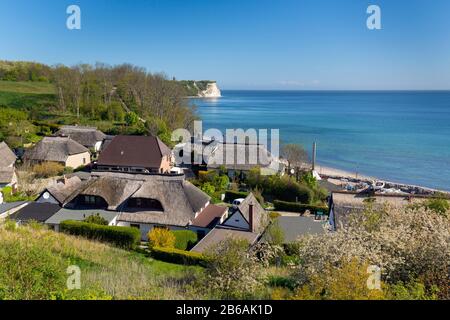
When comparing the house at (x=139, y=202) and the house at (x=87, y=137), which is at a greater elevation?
the house at (x=87, y=137)

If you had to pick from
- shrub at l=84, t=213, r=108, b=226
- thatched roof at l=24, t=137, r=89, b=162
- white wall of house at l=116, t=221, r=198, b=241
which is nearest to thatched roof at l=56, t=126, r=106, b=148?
thatched roof at l=24, t=137, r=89, b=162

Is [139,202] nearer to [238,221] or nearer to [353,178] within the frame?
[238,221]

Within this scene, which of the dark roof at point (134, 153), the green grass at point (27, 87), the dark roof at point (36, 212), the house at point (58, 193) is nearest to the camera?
the dark roof at point (36, 212)

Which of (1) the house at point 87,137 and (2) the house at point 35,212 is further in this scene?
(1) the house at point 87,137

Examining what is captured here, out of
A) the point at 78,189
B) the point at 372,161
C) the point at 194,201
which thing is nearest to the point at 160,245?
the point at 194,201

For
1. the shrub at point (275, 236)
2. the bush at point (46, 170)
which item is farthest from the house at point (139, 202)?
the bush at point (46, 170)

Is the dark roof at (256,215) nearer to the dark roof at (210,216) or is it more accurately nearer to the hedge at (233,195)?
the dark roof at (210,216)
